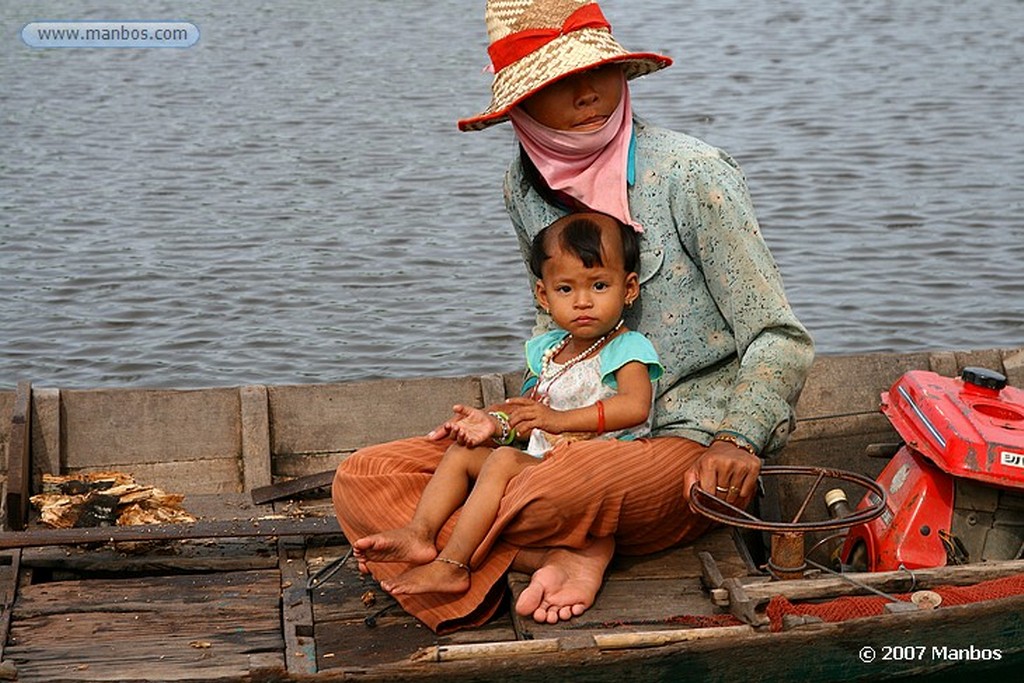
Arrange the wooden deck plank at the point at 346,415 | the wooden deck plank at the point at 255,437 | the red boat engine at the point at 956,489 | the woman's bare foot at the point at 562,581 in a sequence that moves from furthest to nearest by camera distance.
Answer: the wooden deck plank at the point at 346,415 → the wooden deck plank at the point at 255,437 → the red boat engine at the point at 956,489 → the woman's bare foot at the point at 562,581

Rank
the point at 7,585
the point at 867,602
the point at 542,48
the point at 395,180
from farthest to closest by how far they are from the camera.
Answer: the point at 395,180, the point at 7,585, the point at 542,48, the point at 867,602

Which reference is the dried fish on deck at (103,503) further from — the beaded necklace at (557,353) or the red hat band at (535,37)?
the red hat band at (535,37)

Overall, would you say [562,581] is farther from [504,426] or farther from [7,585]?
[7,585]

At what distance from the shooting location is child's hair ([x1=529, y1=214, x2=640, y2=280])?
11.1 feet

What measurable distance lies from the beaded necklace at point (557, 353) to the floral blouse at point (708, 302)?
4.6 inches

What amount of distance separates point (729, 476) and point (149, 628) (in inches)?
50.3

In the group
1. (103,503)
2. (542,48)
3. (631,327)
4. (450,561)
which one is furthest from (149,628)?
(542,48)

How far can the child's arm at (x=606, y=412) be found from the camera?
339 centimetres

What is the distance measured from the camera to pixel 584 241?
3391 mm

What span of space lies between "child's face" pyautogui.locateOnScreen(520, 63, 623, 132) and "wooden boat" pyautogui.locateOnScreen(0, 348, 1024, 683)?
0.96 m

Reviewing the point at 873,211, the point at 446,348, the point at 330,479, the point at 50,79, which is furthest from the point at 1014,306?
the point at 50,79

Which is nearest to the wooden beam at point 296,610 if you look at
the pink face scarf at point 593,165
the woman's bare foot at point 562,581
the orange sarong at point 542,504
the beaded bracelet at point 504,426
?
the orange sarong at point 542,504

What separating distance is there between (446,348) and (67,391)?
2.89 m

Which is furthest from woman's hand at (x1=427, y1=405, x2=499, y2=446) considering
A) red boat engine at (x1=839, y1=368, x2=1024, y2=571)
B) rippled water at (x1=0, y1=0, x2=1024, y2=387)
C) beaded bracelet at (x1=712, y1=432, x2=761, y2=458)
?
rippled water at (x1=0, y1=0, x2=1024, y2=387)
